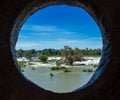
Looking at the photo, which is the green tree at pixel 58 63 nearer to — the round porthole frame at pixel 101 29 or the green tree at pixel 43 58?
the green tree at pixel 43 58

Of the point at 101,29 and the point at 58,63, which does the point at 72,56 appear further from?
the point at 101,29

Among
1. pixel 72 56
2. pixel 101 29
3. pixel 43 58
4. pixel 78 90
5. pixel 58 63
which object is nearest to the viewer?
pixel 78 90

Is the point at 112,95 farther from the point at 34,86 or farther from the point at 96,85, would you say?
the point at 34,86

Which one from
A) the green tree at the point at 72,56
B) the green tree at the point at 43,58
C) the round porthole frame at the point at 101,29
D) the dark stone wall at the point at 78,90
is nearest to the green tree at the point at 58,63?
the green tree at the point at 72,56

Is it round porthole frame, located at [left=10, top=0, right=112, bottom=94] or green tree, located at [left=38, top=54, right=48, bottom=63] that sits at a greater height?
green tree, located at [left=38, top=54, right=48, bottom=63]

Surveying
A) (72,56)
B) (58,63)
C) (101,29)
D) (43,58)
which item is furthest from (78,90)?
(58,63)

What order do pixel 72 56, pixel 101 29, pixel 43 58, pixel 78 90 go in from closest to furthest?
pixel 78 90 < pixel 101 29 < pixel 43 58 < pixel 72 56

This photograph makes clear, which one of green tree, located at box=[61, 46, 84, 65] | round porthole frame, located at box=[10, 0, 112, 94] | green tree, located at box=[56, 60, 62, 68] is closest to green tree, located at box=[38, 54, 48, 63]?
green tree, located at box=[61, 46, 84, 65]

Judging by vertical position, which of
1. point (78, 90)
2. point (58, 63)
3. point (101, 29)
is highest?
point (58, 63)

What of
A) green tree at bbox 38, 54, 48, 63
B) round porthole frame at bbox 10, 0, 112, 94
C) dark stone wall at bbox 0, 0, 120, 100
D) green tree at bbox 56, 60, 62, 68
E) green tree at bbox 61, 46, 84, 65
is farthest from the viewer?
green tree at bbox 56, 60, 62, 68

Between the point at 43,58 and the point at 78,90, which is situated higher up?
the point at 43,58

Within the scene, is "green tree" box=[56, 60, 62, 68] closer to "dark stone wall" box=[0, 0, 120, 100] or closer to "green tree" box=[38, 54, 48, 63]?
"green tree" box=[38, 54, 48, 63]
